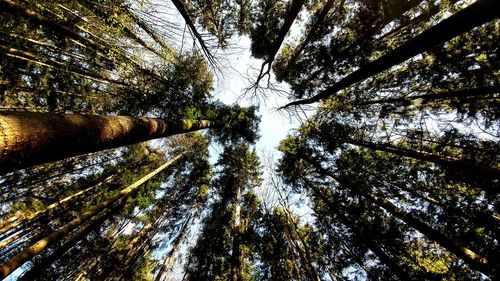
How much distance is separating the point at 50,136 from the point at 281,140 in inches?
534

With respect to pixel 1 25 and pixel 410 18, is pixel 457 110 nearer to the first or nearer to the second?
pixel 410 18

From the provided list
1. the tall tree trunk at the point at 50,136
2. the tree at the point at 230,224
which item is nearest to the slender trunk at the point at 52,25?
the tall tree trunk at the point at 50,136

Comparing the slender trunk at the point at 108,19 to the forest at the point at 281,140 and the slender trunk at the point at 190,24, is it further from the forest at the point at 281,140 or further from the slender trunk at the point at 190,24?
the slender trunk at the point at 190,24

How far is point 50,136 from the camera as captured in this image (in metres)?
1.95

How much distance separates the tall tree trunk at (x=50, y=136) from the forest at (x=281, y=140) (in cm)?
2

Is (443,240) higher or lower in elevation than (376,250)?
higher

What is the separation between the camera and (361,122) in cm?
962

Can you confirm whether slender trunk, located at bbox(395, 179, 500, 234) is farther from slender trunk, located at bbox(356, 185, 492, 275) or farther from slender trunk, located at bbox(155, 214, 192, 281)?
slender trunk, located at bbox(155, 214, 192, 281)

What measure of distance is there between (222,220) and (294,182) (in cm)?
505

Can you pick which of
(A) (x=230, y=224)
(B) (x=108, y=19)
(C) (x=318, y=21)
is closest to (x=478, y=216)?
(C) (x=318, y=21)

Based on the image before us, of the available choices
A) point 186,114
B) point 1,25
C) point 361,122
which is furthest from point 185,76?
point 361,122

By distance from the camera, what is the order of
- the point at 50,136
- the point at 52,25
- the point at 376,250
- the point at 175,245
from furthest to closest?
1. the point at 175,245
2. the point at 376,250
3. the point at 52,25
4. the point at 50,136

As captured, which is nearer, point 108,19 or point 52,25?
point 52,25

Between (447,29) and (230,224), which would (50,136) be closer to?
(447,29)
